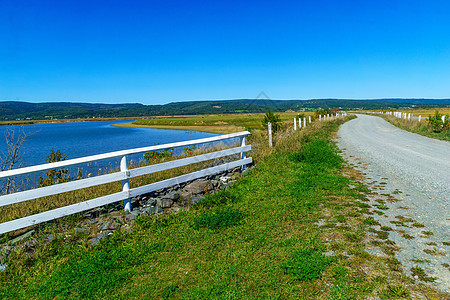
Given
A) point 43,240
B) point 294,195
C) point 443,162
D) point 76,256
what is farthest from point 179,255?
point 443,162

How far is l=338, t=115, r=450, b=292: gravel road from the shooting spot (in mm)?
3529

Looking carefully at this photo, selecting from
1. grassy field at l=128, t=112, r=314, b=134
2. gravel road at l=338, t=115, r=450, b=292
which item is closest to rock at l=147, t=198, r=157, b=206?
gravel road at l=338, t=115, r=450, b=292

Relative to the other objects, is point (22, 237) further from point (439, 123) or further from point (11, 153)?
point (439, 123)

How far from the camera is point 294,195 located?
6320mm

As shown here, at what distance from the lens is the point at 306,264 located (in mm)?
3410

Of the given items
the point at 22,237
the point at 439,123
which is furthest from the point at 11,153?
the point at 439,123

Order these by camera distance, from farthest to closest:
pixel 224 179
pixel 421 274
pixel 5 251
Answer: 1. pixel 224 179
2. pixel 5 251
3. pixel 421 274

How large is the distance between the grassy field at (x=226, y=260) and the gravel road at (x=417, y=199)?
0.35m

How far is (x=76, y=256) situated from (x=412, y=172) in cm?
915

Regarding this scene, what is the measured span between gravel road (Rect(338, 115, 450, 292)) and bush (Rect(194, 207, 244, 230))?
2.57m

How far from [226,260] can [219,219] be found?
131 centimetres

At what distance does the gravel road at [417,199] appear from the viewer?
11.6ft

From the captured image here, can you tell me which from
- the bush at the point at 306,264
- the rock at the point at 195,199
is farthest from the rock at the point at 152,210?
the bush at the point at 306,264

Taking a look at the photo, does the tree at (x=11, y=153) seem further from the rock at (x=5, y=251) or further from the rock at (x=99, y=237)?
the rock at (x=99, y=237)
